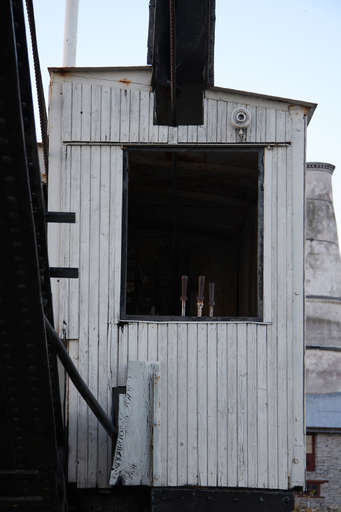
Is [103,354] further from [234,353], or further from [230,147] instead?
[230,147]

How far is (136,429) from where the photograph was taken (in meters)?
7.04

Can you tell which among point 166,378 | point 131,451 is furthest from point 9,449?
point 166,378

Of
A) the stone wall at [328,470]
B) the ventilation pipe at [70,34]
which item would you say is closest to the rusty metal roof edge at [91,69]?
the ventilation pipe at [70,34]

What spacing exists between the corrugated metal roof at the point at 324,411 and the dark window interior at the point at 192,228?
636 inches

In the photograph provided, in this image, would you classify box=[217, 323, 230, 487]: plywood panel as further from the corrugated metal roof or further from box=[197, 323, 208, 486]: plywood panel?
the corrugated metal roof

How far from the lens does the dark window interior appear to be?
9625 millimetres

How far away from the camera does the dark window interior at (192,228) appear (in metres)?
9.62

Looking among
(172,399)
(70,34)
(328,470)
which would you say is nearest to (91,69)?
(172,399)

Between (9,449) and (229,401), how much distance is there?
211 cm

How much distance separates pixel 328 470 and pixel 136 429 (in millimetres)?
22906

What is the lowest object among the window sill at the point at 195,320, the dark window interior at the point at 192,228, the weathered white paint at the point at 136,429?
the weathered white paint at the point at 136,429

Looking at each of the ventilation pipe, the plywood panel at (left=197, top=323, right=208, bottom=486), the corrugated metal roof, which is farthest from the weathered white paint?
the corrugated metal roof

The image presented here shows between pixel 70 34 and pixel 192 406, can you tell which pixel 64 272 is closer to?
pixel 192 406

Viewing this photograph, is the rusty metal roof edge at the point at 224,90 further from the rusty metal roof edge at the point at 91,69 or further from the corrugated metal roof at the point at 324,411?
the corrugated metal roof at the point at 324,411
